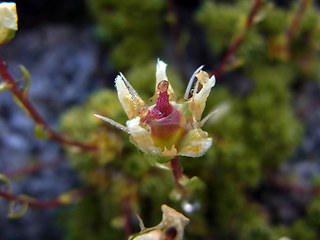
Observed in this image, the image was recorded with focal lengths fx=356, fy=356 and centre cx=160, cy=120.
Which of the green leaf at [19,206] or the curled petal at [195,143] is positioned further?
the green leaf at [19,206]

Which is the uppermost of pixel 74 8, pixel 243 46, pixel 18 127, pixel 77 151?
pixel 74 8

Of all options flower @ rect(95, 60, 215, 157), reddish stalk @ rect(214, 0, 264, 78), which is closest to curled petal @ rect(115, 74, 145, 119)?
flower @ rect(95, 60, 215, 157)

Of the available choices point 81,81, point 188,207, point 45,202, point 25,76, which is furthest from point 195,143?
point 81,81

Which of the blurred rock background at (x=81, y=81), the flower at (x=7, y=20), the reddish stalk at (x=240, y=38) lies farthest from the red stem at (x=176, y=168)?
the blurred rock background at (x=81, y=81)

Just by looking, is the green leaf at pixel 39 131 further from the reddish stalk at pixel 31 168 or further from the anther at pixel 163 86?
the reddish stalk at pixel 31 168

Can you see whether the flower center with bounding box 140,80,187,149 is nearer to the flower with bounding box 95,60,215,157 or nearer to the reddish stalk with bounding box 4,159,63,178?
the flower with bounding box 95,60,215,157

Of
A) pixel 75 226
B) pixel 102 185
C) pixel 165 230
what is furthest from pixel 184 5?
pixel 165 230

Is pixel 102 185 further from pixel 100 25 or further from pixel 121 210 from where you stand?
pixel 100 25
